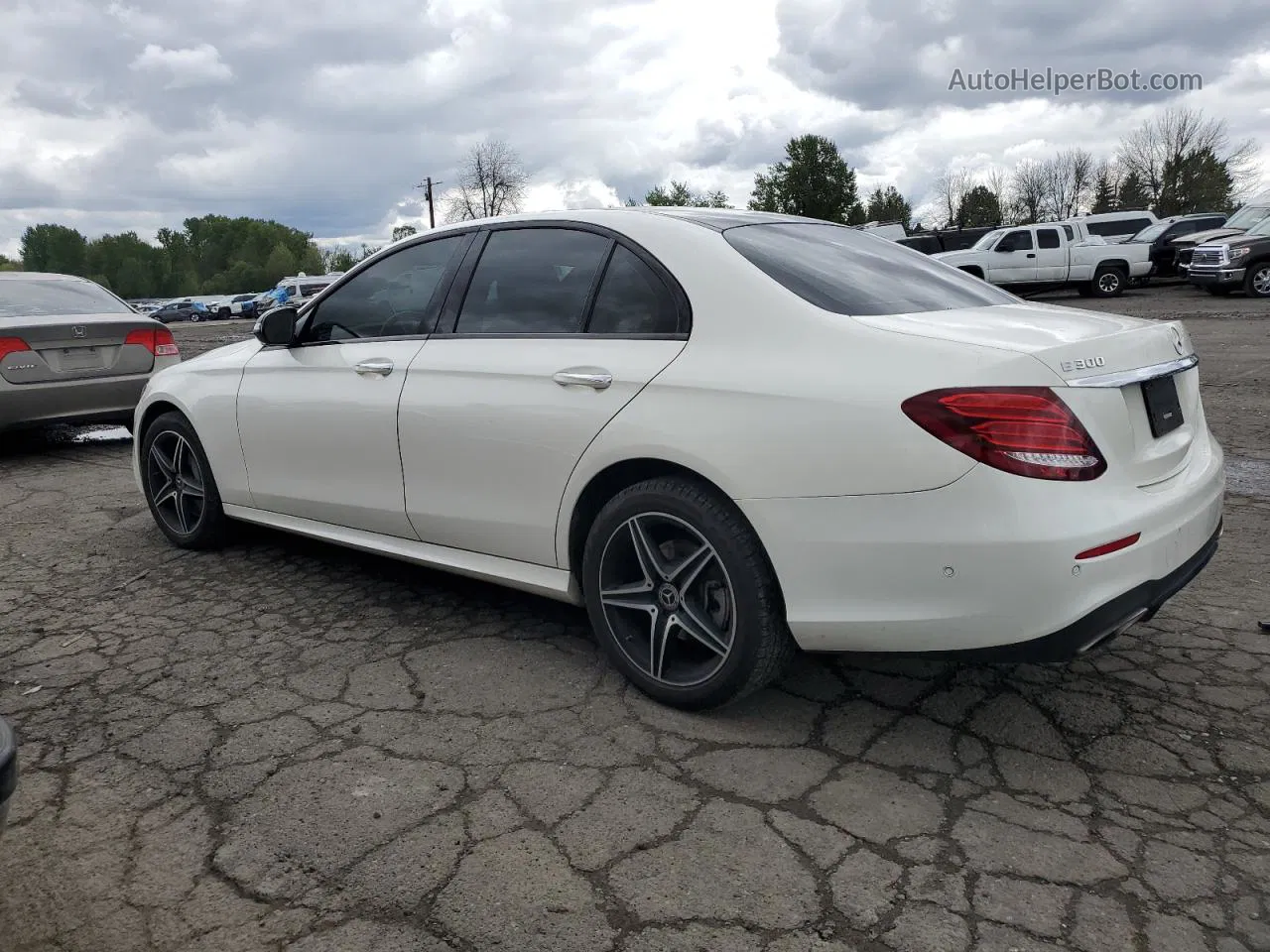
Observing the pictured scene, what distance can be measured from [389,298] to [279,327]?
22.3 inches

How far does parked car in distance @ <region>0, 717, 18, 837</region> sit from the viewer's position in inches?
72.2

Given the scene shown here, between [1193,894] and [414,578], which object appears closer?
[1193,894]

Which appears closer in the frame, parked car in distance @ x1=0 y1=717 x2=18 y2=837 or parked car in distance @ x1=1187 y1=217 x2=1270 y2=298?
parked car in distance @ x1=0 y1=717 x2=18 y2=837

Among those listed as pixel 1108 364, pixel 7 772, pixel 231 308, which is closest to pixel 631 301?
pixel 1108 364

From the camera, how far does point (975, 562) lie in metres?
2.49

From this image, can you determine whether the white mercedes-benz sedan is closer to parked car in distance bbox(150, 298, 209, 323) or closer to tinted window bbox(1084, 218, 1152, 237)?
tinted window bbox(1084, 218, 1152, 237)

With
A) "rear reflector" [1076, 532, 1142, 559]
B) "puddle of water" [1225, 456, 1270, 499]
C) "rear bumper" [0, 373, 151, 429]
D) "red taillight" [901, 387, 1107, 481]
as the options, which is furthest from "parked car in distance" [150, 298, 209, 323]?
"rear reflector" [1076, 532, 1142, 559]

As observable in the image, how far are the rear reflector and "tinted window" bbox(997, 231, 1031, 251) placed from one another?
2258 centimetres

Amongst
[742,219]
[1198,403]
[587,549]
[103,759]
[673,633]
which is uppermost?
[742,219]

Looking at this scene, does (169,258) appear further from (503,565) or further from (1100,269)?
(503,565)

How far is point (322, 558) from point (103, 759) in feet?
6.68

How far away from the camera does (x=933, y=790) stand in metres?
2.66

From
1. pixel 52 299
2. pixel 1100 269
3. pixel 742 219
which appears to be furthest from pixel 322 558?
pixel 1100 269

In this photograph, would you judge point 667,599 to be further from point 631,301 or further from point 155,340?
point 155,340
